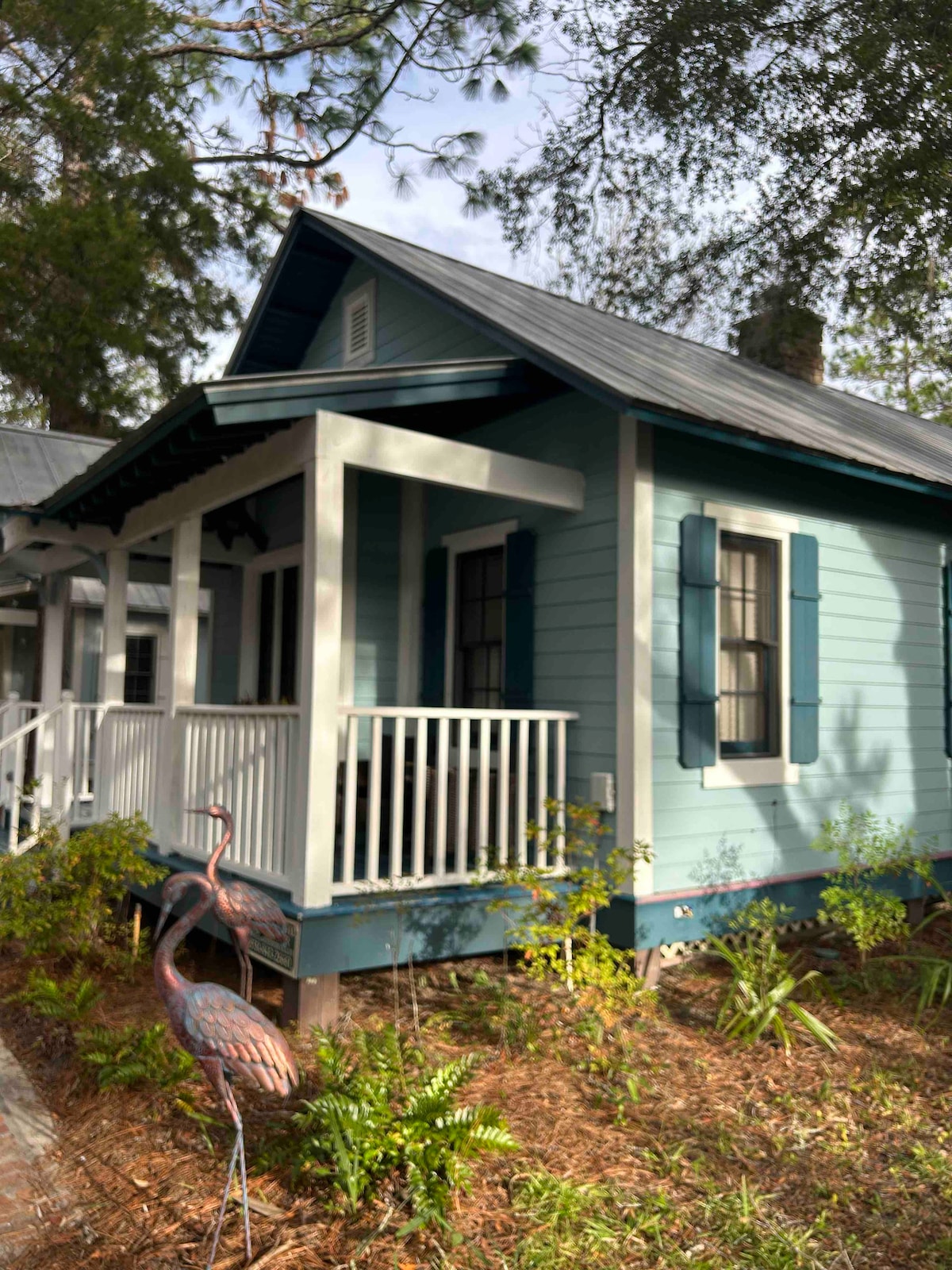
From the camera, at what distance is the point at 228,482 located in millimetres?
6188

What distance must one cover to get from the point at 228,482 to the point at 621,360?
2660 mm

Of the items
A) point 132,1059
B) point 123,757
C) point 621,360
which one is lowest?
point 132,1059

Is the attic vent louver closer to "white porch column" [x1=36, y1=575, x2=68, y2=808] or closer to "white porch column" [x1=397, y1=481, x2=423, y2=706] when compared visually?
"white porch column" [x1=397, y1=481, x2=423, y2=706]

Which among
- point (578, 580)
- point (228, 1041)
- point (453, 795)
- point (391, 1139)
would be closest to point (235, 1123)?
point (228, 1041)

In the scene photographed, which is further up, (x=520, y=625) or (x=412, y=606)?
(x=412, y=606)

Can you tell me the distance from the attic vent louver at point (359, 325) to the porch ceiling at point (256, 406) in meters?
2.44

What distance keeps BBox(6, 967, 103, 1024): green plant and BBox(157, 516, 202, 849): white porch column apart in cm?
120

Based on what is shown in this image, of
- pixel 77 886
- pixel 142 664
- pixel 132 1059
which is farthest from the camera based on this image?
pixel 142 664

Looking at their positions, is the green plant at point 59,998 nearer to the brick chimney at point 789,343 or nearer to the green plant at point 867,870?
the green plant at point 867,870

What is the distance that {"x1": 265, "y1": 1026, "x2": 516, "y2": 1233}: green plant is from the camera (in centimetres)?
343

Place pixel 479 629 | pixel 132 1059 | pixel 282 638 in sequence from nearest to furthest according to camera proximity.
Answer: pixel 132 1059, pixel 479 629, pixel 282 638

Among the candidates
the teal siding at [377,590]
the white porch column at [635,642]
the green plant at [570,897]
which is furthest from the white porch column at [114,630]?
the white porch column at [635,642]

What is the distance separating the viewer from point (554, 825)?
618 cm

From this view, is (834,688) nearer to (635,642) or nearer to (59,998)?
(635,642)
